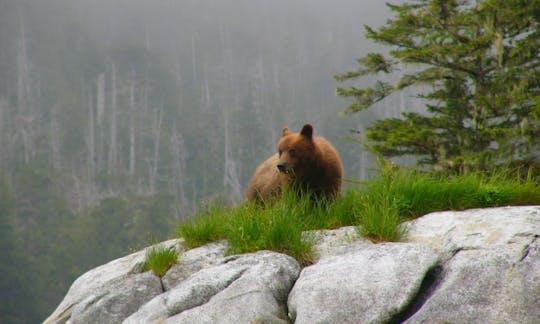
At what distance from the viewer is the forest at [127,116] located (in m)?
104

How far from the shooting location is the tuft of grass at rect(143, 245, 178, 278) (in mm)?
6367

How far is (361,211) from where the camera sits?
640 centimetres

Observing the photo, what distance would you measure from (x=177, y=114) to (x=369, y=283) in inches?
6333

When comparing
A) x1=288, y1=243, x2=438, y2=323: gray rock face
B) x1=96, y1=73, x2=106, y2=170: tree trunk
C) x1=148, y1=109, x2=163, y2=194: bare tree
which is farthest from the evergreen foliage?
x1=96, y1=73, x2=106, y2=170: tree trunk

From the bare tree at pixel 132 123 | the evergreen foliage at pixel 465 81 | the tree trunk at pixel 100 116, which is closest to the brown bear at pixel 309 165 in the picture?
the evergreen foliage at pixel 465 81

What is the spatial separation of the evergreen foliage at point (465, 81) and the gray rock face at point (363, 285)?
8458 mm

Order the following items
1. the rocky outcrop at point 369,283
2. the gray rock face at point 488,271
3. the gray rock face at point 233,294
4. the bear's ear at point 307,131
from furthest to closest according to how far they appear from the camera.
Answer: the bear's ear at point 307,131 → the gray rock face at point 233,294 → the rocky outcrop at point 369,283 → the gray rock face at point 488,271

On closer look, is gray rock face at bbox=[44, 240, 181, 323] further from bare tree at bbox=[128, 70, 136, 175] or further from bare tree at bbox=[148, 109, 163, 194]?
bare tree at bbox=[128, 70, 136, 175]

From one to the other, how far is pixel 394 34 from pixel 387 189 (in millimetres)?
10388

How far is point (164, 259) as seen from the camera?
6426mm

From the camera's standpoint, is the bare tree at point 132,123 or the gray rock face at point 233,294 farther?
the bare tree at point 132,123

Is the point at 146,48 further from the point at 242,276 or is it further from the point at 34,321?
the point at 242,276

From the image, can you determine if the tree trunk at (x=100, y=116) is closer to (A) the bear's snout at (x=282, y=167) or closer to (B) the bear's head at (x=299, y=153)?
(B) the bear's head at (x=299, y=153)

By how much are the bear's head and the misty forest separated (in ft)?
2.17
